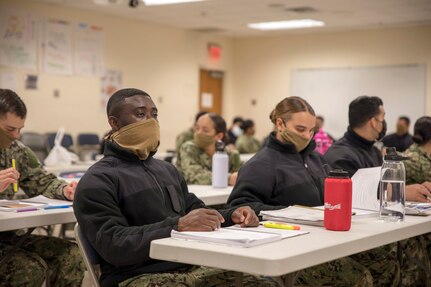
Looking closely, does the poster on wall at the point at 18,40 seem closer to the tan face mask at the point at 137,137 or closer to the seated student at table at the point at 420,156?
the seated student at table at the point at 420,156

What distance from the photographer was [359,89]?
12.4m

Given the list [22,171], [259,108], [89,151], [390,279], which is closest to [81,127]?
[89,151]

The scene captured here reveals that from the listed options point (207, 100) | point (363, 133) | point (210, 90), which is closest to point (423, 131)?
point (363, 133)

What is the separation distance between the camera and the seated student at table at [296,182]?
2994mm

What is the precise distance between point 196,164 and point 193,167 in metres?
0.12

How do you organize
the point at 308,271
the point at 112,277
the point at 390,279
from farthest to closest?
the point at 390,279, the point at 308,271, the point at 112,277

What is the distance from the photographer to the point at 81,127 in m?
10.5

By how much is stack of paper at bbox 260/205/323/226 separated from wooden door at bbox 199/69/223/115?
1052cm

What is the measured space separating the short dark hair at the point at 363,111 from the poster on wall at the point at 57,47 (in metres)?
6.72

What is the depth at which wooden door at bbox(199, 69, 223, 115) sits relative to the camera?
1325cm

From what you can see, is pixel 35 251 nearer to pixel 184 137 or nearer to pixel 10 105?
pixel 10 105

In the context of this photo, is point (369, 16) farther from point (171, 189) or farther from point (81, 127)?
point (171, 189)

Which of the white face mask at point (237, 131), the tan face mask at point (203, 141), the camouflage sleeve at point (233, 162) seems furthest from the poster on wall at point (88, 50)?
A: the camouflage sleeve at point (233, 162)

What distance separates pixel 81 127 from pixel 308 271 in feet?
26.3
